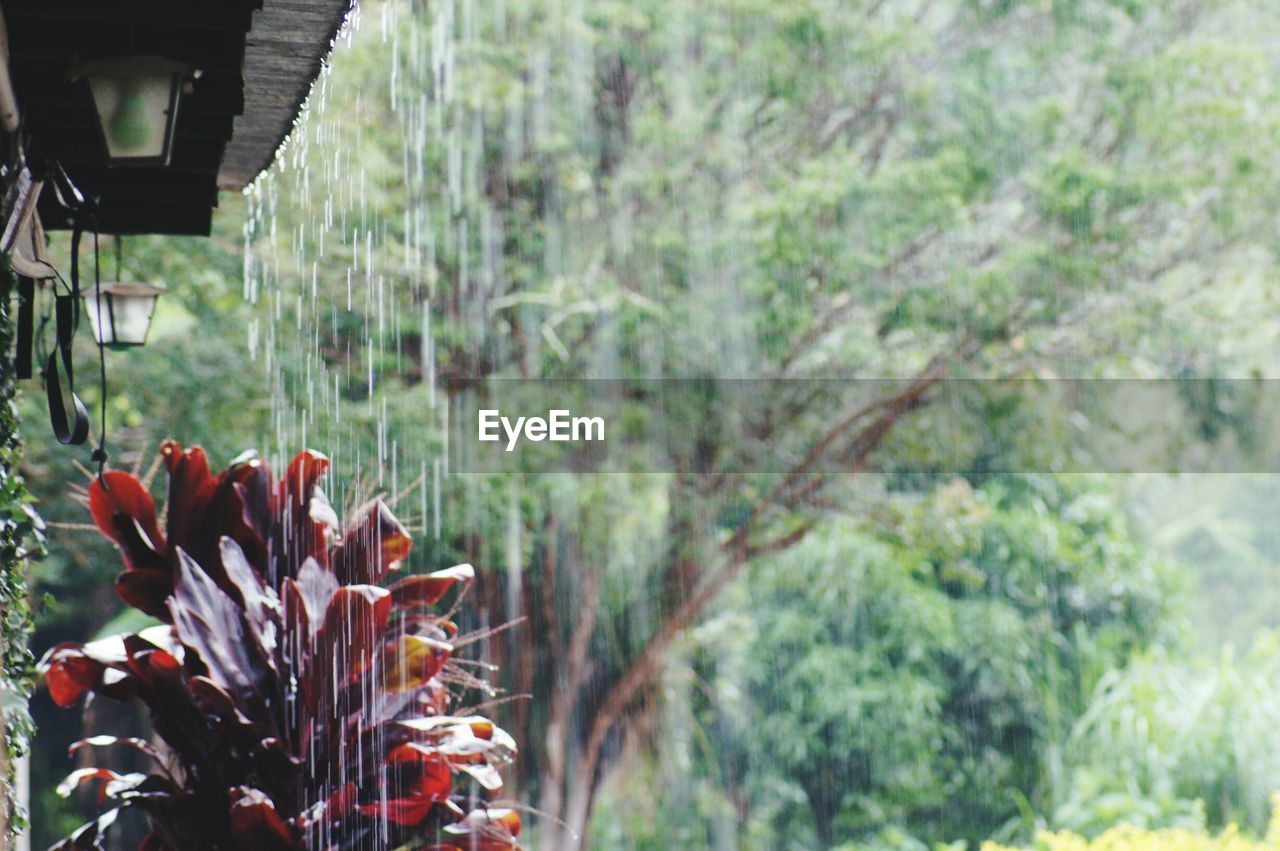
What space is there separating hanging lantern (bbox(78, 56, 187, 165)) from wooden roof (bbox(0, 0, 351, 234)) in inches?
2.1

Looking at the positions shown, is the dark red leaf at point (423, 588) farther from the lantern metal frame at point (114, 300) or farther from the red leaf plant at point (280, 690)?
the lantern metal frame at point (114, 300)

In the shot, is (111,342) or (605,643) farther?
(605,643)

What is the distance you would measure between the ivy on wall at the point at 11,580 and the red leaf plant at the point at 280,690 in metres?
0.09

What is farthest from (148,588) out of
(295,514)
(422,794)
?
(422,794)

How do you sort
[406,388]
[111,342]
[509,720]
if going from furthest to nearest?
[509,720] < [406,388] < [111,342]

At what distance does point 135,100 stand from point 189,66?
117 mm

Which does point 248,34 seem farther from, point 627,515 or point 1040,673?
point 1040,673

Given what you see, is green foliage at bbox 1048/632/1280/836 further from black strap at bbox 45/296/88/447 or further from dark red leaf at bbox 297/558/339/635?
black strap at bbox 45/296/88/447

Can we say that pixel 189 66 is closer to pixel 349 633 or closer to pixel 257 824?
pixel 349 633

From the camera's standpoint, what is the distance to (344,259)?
7.57 meters

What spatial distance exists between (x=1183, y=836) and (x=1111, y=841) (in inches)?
10.7

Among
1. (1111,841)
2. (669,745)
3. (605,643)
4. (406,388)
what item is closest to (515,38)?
(406,388)

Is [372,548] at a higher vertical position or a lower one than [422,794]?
higher

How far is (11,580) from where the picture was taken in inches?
96.5
